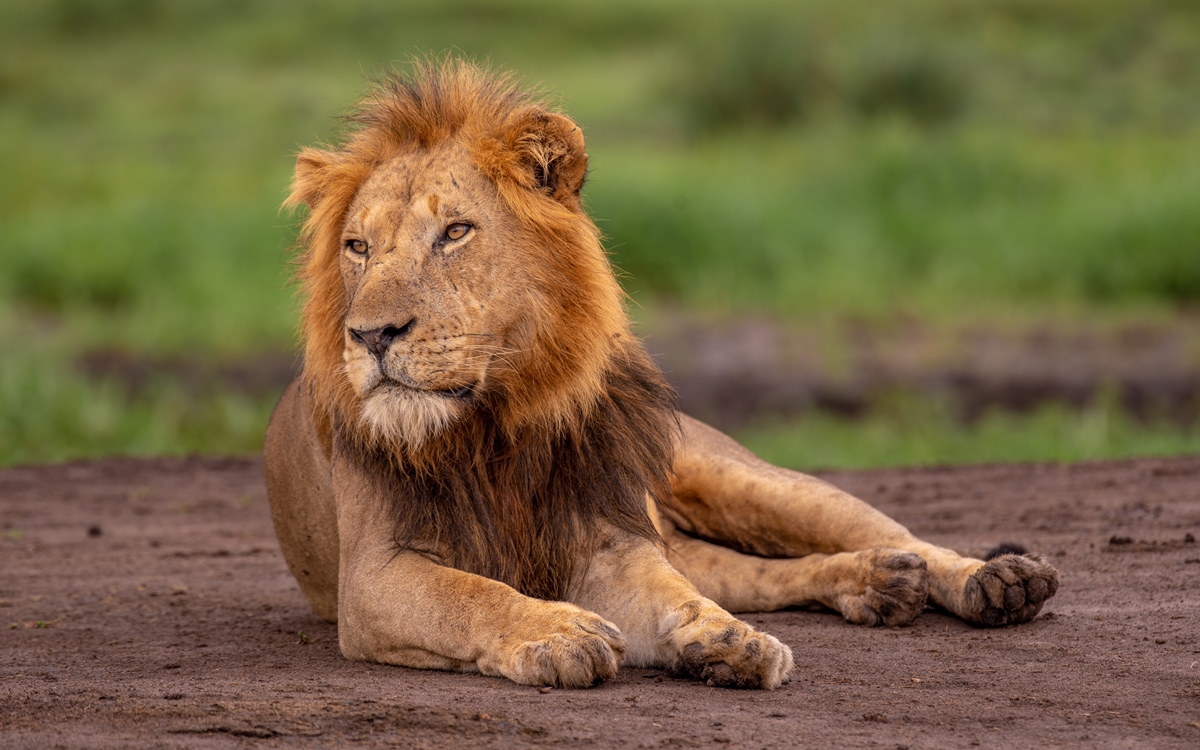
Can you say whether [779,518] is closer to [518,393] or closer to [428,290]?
[518,393]

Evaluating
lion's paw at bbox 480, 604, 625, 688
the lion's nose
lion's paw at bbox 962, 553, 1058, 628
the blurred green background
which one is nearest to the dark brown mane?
the lion's nose

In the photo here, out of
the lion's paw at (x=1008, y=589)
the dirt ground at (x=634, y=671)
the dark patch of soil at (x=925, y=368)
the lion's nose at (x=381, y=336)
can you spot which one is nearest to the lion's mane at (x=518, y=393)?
the lion's nose at (x=381, y=336)

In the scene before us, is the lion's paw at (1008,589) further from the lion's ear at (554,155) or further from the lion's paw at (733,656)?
the lion's ear at (554,155)

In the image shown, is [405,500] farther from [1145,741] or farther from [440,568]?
[1145,741]

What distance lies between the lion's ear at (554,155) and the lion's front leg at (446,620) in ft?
3.02

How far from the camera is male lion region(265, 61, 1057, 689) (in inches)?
140

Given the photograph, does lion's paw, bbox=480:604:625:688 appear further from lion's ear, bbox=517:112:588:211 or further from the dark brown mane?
lion's ear, bbox=517:112:588:211

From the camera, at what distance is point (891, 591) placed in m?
4.20

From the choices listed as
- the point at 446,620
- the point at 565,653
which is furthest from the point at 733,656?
the point at 446,620

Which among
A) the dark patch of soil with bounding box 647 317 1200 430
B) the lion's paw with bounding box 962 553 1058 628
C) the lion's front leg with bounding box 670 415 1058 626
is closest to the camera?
the lion's paw with bounding box 962 553 1058 628

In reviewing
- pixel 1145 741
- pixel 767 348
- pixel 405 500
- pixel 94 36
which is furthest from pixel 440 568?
pixel 94 36

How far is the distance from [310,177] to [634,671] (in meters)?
1.63

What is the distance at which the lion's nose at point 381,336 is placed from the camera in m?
3.52

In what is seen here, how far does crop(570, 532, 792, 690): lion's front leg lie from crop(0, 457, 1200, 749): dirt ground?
6 cm
